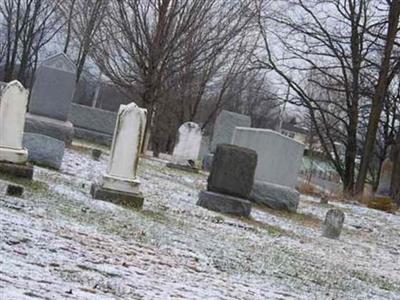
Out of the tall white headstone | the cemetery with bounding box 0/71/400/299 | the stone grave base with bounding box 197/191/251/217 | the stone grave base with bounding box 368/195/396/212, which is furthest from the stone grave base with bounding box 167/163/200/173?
the tall white headstone

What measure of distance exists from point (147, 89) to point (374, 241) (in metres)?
12.0

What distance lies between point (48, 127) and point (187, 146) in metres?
6.21

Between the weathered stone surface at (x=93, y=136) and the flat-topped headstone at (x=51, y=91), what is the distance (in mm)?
9050

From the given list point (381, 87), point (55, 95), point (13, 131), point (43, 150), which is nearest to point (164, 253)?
point (13, 131)

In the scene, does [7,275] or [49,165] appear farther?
[49,165]

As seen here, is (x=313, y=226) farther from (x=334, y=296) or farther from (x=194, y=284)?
(x=194, y=284)

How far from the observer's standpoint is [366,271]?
834 cm

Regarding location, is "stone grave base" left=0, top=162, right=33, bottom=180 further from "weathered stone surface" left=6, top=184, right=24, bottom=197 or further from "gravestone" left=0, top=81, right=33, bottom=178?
"weathered stone surface" left=6, top=184, right=24, bottom=197

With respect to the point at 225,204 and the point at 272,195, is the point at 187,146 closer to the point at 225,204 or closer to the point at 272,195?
the point at 272,195

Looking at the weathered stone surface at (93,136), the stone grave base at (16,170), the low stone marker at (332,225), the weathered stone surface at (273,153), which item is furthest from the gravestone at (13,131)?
the weathered stone surface at (93,136)

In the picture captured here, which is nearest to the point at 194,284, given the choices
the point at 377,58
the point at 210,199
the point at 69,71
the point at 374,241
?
the point at 210,199

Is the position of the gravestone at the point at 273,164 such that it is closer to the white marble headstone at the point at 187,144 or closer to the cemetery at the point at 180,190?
the cemetery at the point at 180,190

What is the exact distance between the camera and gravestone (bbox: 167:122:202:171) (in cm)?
2052

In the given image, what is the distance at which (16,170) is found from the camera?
364 inches
